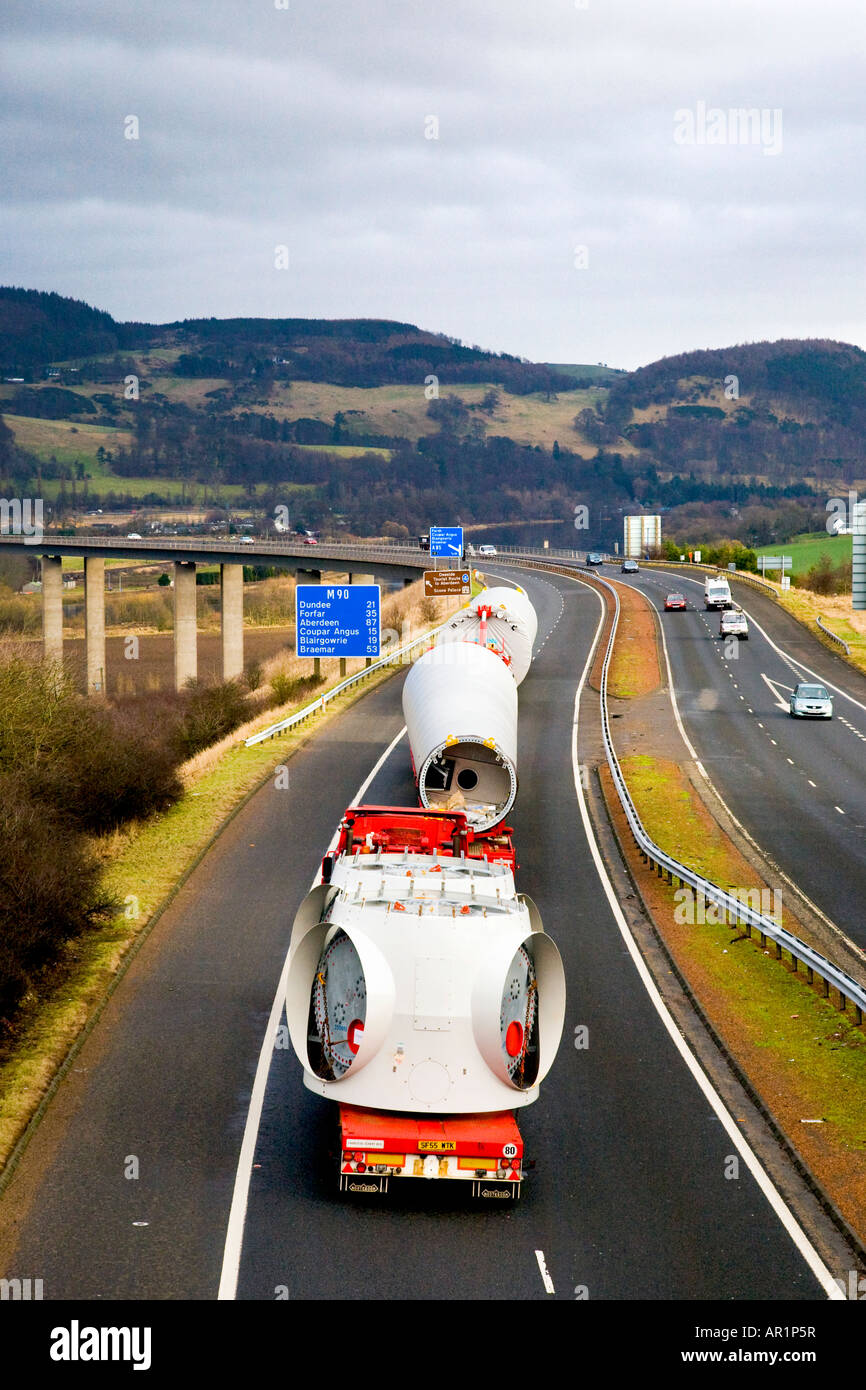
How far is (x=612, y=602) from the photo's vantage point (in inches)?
3462

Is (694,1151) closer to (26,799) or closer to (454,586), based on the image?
(26,799)

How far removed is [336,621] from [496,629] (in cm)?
816

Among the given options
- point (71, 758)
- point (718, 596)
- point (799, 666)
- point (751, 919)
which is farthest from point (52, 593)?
point (751, 919)

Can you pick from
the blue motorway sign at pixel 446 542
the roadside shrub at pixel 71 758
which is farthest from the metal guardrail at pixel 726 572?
the roadside shrub at pixel 71 758

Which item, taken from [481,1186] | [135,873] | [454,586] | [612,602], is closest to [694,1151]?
[481,1186]

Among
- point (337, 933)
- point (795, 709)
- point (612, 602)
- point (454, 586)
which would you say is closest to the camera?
point (337, 933)

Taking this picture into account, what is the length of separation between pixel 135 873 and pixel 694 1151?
14.2 meters

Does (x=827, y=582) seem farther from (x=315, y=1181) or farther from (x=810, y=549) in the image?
(x=315, y=1181)

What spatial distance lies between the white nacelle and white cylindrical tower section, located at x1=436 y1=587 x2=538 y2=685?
70.5 feet

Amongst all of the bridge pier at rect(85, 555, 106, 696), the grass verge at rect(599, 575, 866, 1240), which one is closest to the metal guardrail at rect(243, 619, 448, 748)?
the grass verge at rect(599, 575, 866, 1240)

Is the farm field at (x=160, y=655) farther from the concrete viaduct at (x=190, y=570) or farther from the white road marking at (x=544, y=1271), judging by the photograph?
the white road marking at (x=544, y=1271)

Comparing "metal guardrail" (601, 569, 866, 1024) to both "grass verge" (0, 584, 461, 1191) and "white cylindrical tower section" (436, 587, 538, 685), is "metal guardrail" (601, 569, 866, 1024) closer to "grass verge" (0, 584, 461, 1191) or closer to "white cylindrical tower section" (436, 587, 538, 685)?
"white cylindrical tower section" (436, 587, 538, 685)

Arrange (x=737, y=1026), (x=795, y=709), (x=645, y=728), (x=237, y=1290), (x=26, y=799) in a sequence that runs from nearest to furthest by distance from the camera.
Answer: (x=237, y=1290) < (x=737, y=1026) < (x=26, y=799) < (x=645, y=728) < (x=795, y=709)

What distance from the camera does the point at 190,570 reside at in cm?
9819
